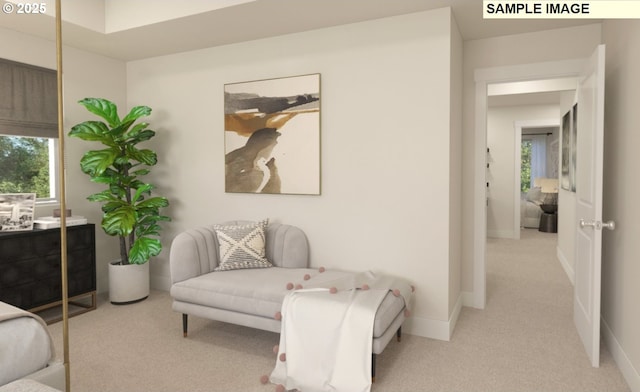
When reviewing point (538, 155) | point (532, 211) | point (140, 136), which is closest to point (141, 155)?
point (140, 136)

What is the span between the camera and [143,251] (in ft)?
12.3

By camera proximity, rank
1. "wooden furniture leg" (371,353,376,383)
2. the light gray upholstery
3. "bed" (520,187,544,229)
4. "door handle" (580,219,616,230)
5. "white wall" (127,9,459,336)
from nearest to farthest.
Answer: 1. "wooden furniture leg" (371,353,376,383)
2. "door handle" (580,219,616,230)
3. the light gray upholstery
4. "white wall" (127,9,459,336)
5. "bed" (520,187,544,229)

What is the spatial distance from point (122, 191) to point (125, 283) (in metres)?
0.87

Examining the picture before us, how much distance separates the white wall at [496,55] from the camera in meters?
3.37

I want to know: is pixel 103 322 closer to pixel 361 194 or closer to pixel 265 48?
pixel 361 194

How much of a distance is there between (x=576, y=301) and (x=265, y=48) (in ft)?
11.0

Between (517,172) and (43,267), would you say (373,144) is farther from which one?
(517,172)

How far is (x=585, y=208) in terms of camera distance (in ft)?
9.54

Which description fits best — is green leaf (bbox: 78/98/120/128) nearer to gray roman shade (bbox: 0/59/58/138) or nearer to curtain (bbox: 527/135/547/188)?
gray roman shade (bbox: 0/59/58/138)

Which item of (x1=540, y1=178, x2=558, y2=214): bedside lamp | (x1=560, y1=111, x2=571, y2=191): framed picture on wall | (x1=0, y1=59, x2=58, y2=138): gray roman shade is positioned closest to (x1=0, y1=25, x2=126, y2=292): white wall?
(x1=0, y1=59, x2=58, y2=138): gray roman shade

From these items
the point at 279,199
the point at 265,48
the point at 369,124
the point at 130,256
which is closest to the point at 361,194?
the point at 369,124

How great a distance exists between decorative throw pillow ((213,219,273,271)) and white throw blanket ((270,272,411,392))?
849 millimetres

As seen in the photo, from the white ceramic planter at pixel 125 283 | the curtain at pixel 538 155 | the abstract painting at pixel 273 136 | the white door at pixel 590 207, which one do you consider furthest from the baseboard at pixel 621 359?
the curtain at pixel 538 155

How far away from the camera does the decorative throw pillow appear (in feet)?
10.9
